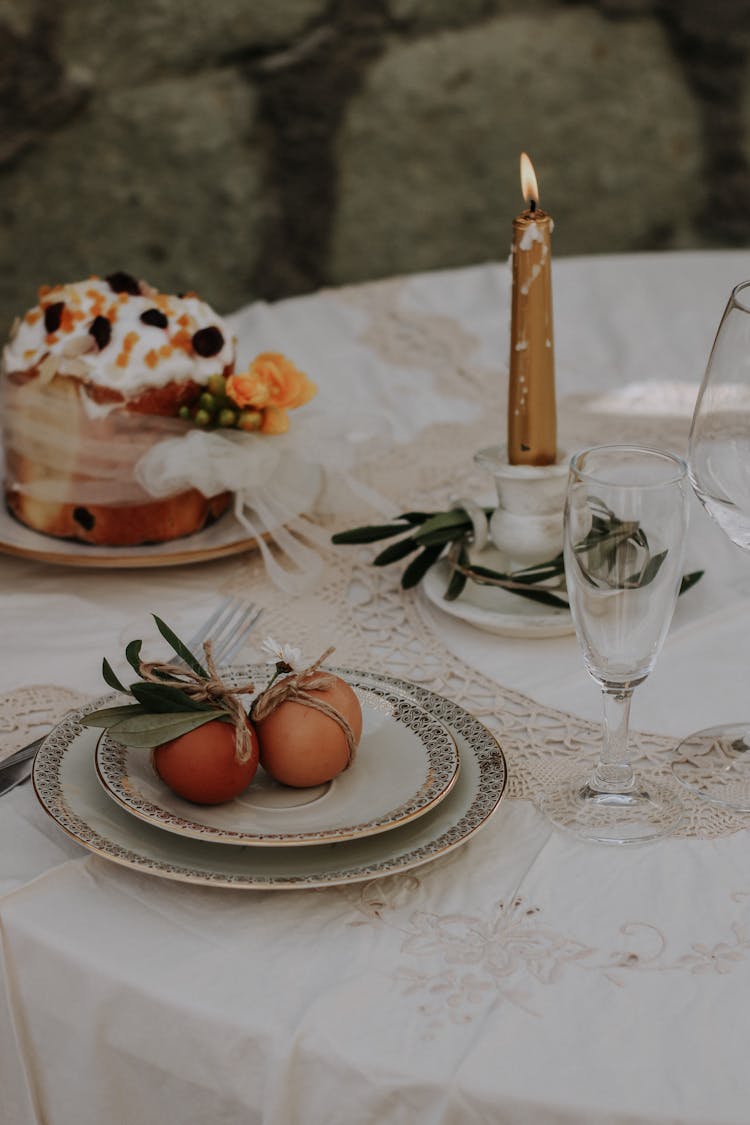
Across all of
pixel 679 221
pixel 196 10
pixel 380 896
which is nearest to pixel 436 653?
pixel 380 896

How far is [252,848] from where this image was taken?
2.09ft

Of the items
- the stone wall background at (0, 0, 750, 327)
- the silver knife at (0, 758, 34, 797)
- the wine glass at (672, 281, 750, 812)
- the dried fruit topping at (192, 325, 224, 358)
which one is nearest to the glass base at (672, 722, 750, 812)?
the wine glass at (672, 281, 750, 812)

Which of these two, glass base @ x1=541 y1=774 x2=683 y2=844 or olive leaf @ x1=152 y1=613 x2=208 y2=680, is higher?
olive leaf @ x1=152 y1=613 x2=208 y2=680

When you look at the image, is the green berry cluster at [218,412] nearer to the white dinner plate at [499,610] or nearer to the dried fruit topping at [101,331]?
the dried fruit topping at [101,331]

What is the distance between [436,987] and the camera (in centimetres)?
56

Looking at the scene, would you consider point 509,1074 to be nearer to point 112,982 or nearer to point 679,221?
point 112,982

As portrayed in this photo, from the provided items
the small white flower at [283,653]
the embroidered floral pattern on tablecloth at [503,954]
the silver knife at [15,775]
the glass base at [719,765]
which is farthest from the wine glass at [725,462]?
the silver knife at [15,775]

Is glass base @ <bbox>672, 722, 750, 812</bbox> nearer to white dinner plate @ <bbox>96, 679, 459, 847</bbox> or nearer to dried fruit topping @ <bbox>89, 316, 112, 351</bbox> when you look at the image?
white dinner plate @ <bbox>96, 679, 459, 847</bbox>

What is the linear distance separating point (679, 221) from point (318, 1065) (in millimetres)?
2838

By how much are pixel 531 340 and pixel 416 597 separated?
209mm

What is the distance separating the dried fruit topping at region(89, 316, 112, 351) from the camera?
38.9 inches

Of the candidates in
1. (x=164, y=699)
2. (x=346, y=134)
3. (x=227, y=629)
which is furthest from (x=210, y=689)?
(x=346, y=134)

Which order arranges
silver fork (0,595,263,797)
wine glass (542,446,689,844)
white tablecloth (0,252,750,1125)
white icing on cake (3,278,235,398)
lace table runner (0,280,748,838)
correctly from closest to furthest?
white tablecloth (0,252,750,1125)
wine glass (542,446,689,844)
lace table runner (0,280,748,838)
silver fork (0,595,263,797)
white icing on cake (3,278,235,398)

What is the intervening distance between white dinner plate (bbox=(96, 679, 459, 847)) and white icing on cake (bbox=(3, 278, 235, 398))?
1.29ft
